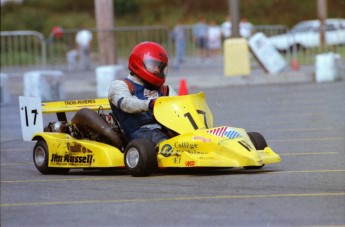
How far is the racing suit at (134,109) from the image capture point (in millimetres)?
12031

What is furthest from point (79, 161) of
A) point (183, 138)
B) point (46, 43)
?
point (46, 43)

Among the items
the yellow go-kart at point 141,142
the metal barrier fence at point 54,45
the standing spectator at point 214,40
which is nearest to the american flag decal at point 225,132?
the yellow go-kart at point 141,142

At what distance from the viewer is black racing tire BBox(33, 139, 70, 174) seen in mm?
12766

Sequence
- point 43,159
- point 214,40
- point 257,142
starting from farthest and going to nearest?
1. point 214,40
2. point 43,159
3. point 257,142

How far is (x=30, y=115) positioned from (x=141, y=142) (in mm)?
1891

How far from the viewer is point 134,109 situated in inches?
474

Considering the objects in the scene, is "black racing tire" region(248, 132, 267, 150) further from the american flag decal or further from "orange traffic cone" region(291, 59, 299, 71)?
"orange traffic cone" region(291, 59, 299, 71)

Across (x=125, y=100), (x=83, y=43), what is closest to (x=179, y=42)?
(x=83, y=43)

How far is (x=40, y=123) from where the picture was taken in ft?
42.2

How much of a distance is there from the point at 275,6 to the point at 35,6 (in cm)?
1374

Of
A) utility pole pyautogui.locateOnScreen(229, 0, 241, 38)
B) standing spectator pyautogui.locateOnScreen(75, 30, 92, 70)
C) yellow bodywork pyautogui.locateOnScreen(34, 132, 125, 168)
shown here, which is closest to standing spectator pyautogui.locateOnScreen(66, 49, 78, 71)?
standing spectator pyautogui.locateOnScreen(75, 30, 92, 70)

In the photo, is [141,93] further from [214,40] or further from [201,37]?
[214,40]

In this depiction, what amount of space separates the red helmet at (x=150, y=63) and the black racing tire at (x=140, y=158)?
0.99 meters

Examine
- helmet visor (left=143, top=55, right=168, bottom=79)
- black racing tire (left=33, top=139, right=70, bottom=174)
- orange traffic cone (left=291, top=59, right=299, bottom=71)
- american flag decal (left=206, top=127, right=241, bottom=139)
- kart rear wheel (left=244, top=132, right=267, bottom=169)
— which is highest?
helmet visor (left=143, top=55, right=168, bottom=79)
